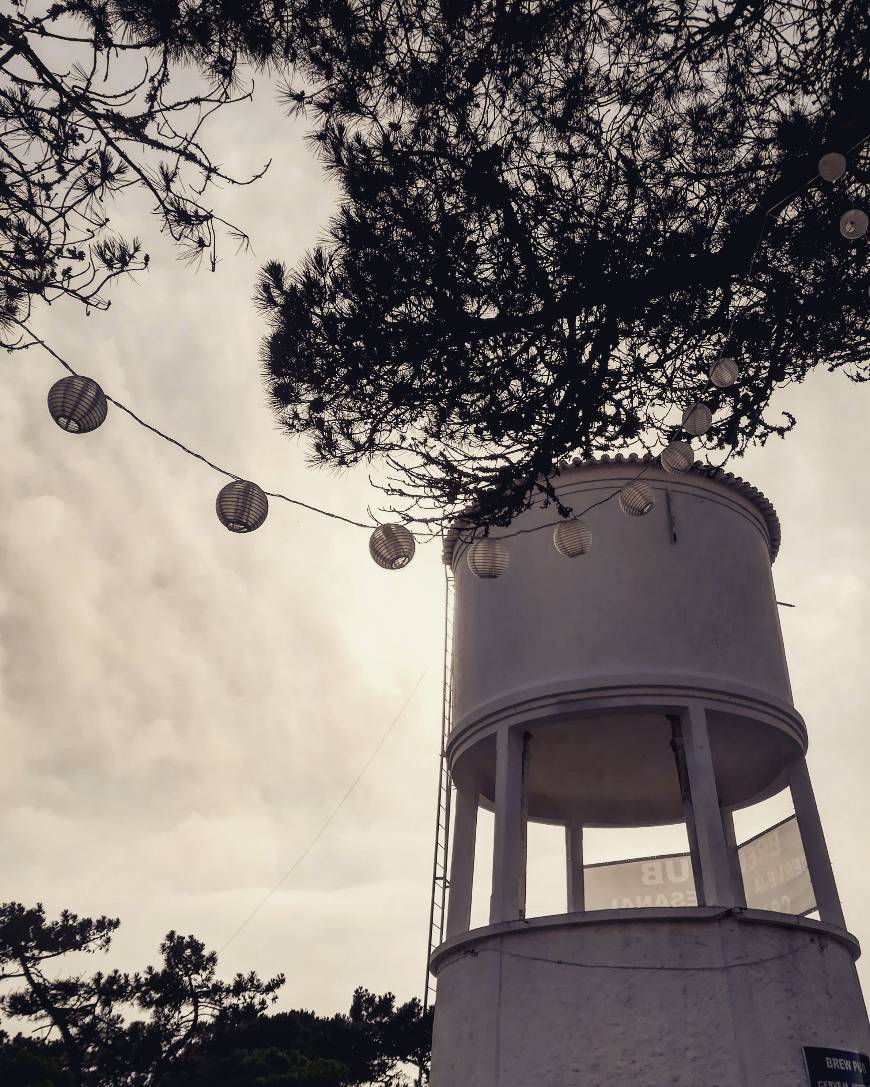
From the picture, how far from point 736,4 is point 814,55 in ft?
1.81

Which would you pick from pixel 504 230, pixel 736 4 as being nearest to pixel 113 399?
pixel 504 230

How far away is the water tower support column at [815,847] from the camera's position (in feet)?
28.2

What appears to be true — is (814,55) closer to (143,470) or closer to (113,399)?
(113,399)

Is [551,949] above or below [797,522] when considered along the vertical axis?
below

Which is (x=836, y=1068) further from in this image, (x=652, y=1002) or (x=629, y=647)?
(x=629, y=647)

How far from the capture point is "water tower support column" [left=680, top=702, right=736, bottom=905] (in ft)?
26.1

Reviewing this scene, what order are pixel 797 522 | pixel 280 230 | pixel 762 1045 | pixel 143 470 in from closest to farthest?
pixel 280 230
pixel 762 1045
pixel 143 470
pixel 797 522

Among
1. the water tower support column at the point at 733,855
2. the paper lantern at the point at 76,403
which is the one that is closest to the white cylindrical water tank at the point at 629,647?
the water tower support column at the point at 733,855

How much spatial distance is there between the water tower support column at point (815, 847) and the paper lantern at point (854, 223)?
6190 mm

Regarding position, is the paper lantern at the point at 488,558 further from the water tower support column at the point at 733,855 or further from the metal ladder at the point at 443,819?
the water tower support column at the point at 733,855

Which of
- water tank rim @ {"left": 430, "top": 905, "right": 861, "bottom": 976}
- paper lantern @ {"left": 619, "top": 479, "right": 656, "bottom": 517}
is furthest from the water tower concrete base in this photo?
paper lantern @ {"left": 619, "top": 479, "right": 656, "bottom": 517}

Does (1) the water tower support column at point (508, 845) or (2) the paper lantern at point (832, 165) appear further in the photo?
(1) the water tower support column at point (508, 845)

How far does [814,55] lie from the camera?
5.19 m

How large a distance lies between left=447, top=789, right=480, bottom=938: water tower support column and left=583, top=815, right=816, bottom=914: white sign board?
1.51 meters
